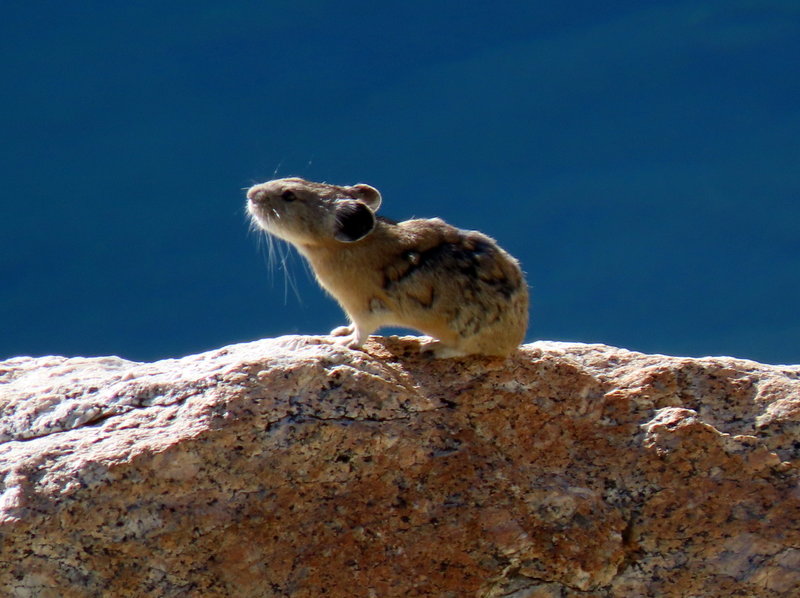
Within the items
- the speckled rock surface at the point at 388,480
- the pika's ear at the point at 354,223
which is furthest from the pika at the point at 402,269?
the speckled rock surface at the point at 388,480

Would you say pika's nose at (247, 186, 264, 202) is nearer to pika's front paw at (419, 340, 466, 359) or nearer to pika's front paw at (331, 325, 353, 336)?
pika's front paw at (331, 325, 353, 336)

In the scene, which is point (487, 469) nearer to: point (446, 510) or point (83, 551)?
point (446, 510)

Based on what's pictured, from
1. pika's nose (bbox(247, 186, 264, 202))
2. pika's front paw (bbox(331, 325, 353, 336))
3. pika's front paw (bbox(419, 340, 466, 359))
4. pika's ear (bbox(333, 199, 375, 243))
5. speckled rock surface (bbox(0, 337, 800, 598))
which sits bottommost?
speckled rock surface (bbox(0, 337, 800, 598))

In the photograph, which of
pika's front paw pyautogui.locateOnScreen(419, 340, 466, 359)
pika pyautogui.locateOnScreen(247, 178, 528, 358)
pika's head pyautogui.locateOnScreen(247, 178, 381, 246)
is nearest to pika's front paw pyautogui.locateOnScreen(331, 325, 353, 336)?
pika pyautogui.locateOnScreen(247, 178, 528, 358)

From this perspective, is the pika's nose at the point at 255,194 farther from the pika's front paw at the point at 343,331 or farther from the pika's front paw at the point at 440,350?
the pika's front paw at the point at 440,350

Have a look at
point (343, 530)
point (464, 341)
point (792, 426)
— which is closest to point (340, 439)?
point (343, 530)

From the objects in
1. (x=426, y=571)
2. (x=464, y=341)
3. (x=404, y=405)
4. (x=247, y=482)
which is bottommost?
(x=426, y=571)
